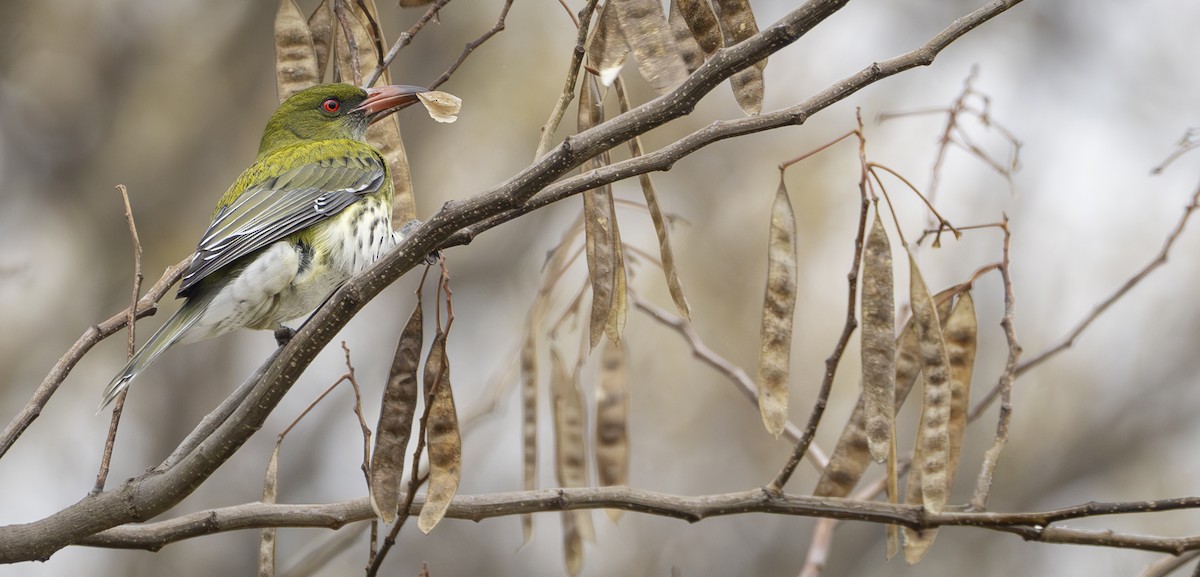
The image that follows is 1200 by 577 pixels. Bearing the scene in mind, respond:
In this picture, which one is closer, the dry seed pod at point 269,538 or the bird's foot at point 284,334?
the dry seed pod at point 269,538

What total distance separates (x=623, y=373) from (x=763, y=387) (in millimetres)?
962

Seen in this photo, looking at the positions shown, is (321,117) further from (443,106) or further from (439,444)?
(439,444)

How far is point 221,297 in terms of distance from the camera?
3486mm

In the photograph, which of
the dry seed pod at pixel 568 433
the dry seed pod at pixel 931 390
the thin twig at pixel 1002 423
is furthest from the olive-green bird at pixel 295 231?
the thin twig at pixel 1002 423

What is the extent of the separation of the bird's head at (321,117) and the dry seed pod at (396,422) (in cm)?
156

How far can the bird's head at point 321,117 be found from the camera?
4.20 m

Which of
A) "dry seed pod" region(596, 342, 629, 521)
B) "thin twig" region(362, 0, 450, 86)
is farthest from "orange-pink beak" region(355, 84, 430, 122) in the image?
"dry seed pod" region(596, 342, 629, 521)

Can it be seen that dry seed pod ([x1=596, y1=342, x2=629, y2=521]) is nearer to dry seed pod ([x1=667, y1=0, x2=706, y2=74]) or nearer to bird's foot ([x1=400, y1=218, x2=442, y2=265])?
bird's foot ([x1=400, y1=218, x2=442, y2=265])

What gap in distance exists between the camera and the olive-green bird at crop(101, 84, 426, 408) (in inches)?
137

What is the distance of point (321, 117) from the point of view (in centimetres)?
442

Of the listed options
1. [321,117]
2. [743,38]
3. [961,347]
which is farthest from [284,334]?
[961,347]

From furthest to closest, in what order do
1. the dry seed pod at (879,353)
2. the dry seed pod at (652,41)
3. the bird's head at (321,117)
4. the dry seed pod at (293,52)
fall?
the bird's head at (321,117), the dry seed pod at (293,52), the dry seed pod at (879,353), the dry seed pod at (652,41)

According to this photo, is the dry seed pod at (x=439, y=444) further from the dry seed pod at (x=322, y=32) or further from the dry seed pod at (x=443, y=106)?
the dry seed pod at (x=322, y=32)

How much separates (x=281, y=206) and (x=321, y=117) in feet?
2.32
